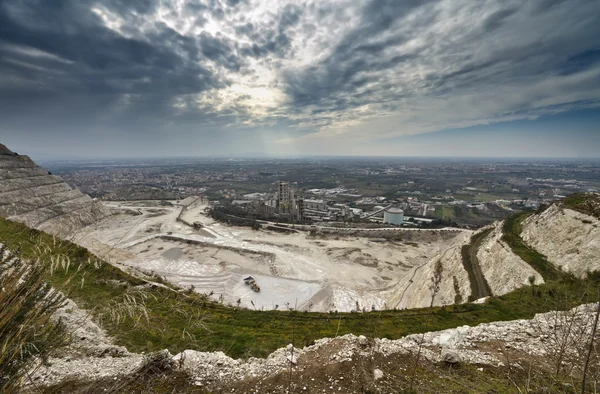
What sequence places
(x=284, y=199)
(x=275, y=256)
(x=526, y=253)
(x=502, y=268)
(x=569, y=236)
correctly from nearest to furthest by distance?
1. (x=569, y=236)
2. (x=502, y=268)
3. (x=526, y=253)
4. (x=275, y=256)
5. (x=284, y=199)

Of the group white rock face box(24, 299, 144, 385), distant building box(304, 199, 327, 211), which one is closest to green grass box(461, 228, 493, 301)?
white rock face box(24, 299, 144, 385)

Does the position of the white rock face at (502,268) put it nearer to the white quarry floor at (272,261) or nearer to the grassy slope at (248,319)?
the grassy slope at (248,319)

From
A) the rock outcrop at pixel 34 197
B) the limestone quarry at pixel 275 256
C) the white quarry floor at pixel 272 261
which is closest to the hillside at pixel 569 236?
the limestone quarry at pixel 275 256

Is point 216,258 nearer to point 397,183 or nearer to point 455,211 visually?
point 455,211

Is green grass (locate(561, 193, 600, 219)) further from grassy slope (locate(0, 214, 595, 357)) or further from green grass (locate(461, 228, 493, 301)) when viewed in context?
grassy slope (locate(0, 214, 595, 357))

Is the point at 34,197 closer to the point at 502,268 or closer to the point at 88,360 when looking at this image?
the point at 88,360

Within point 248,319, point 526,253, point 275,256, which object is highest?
point 526,253

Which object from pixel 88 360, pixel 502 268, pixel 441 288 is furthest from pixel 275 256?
pixel 88 360
